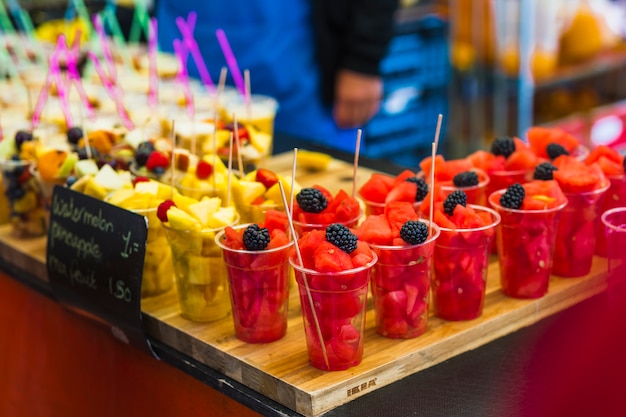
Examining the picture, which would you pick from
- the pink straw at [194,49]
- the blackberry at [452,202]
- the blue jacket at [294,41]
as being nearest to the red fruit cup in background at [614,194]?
the blackberry at [452,202]

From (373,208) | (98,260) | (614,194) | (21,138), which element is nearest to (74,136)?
(21,138)

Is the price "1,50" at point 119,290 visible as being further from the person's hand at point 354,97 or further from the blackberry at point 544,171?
the person's hand at point 354,97

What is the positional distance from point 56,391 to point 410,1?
11.9ft

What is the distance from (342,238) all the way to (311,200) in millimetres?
223

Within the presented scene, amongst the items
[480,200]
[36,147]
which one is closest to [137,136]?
[36,147]

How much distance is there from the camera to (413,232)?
1.52 meters

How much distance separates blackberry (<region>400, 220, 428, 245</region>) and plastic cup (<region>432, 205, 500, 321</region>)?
0.34ft

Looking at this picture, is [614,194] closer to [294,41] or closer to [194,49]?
[194,49]

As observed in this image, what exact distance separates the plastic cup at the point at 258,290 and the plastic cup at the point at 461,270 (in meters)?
0.29

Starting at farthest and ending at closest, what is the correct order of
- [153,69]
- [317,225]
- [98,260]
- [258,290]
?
[153,69], [98,260], [317,225], [258,290]

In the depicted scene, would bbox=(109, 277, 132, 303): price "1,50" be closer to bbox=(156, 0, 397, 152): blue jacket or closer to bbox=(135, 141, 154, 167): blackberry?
bbox=(135, 141, 154, 167): blackberry

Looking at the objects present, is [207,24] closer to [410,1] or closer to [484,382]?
[410,1]

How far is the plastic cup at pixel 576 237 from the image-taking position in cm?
182

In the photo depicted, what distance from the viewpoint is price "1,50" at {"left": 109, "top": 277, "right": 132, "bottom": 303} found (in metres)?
1.74
